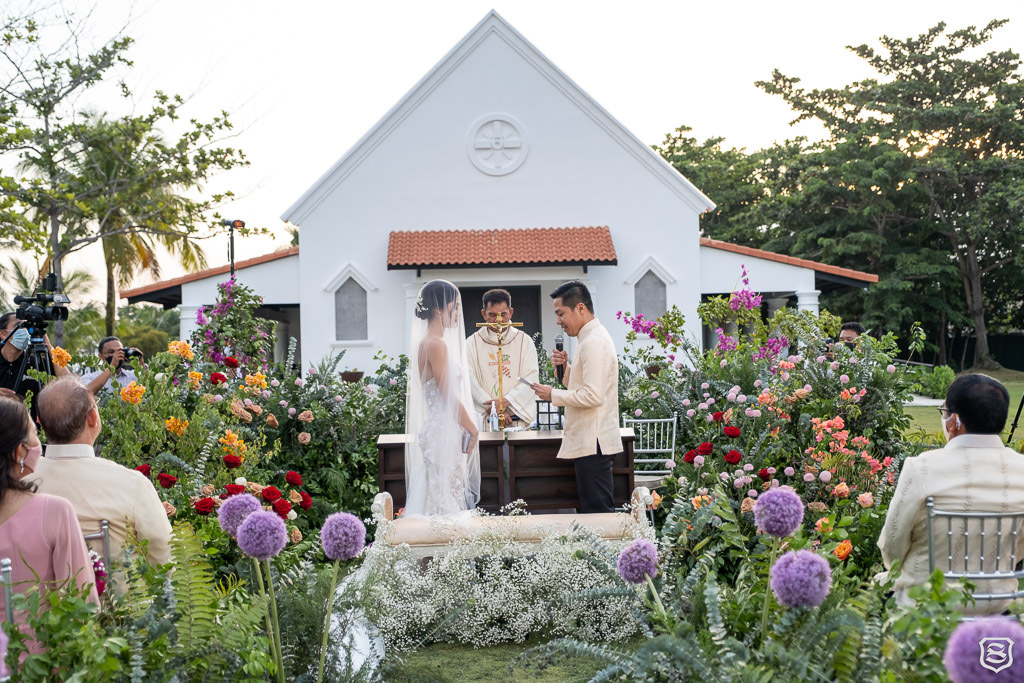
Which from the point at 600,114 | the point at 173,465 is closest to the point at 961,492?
the point at 173,465

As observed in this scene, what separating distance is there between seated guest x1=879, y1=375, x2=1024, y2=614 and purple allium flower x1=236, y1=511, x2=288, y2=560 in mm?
2323

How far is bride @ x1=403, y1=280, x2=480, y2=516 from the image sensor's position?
5445mm

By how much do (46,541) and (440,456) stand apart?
10.4 ft

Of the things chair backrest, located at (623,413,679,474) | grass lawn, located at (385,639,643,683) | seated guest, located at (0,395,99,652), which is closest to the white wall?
chair backrest, located at (623,413,679,474)

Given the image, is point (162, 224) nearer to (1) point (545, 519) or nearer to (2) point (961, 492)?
(1) point (545, 519)

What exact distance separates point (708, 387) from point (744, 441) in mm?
1210

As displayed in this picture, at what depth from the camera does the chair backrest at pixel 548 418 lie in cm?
694

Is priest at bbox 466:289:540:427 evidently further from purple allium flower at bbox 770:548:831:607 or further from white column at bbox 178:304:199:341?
white column at bbox 178:304:199:341

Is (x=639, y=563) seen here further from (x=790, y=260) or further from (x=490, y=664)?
(x=790, y=260)

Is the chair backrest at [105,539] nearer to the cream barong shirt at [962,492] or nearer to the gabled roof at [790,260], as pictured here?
the cream barong shirt at [962,492]

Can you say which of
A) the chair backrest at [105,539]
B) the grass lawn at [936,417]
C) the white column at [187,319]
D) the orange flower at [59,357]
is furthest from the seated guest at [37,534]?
the white column at [187,319]

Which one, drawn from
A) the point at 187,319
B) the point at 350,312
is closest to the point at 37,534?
the point at 350,312

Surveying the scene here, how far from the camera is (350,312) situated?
18438 millimetres

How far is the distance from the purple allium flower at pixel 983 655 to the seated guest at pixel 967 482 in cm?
188
